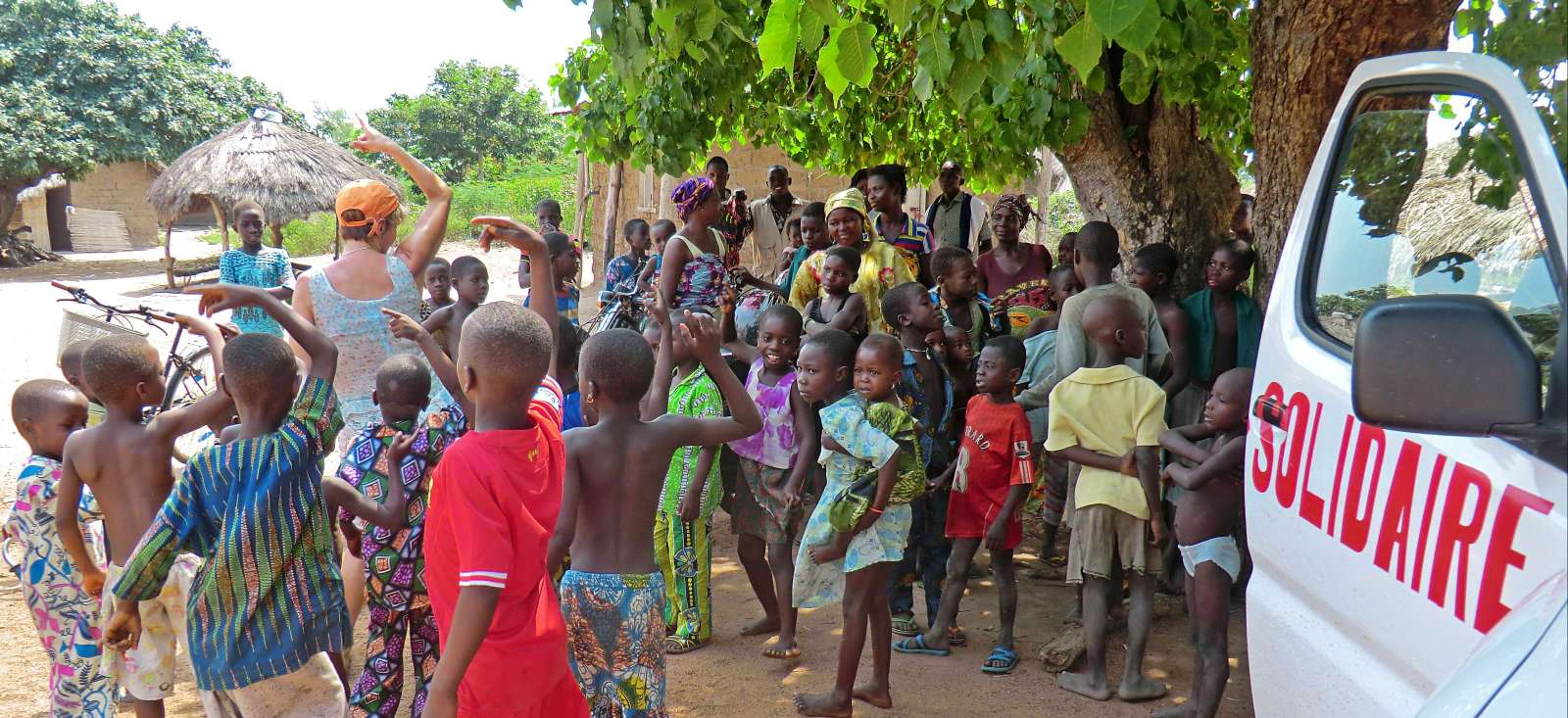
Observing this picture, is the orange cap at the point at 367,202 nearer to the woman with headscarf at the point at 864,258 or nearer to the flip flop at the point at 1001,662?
the woman with headscarf at the point at 864,258

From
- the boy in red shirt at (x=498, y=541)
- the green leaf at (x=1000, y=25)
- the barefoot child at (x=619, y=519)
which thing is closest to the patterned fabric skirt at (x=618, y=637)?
the barefoot child at (x=619, y=519)

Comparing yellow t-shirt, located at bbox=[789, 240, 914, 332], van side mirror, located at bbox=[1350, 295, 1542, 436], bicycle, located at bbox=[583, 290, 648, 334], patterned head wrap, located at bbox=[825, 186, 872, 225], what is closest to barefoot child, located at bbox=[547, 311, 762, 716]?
van side mirror, located at bbox=[1350, 295, 1542, 436]

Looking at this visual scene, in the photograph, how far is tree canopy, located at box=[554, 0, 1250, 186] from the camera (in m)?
3.12

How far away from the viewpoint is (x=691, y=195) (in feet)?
19.2

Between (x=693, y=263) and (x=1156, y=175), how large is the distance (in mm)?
2503

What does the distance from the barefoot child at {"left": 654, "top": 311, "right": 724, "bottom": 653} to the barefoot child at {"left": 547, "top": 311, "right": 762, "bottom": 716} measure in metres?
1.18

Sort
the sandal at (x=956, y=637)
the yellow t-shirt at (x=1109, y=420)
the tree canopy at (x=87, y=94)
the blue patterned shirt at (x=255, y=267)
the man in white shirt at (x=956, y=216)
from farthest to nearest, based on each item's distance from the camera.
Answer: the tree canopy at (x=87, y=94), the man in white shirt at (x=956, y=216), the blue patterned shirt at (x=255, y=267), the sandal at (x=956, y=637), the yellow t-shirt at (x=1109, y=420)

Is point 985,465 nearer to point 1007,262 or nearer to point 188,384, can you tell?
point 1007,262

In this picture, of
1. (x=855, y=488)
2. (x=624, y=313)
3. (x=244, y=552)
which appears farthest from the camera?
(x=624, y=313)

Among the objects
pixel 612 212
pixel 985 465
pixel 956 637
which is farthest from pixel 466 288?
pixel 612 212

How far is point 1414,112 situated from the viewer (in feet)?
7.10

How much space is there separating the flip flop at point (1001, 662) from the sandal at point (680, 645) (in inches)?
47.6

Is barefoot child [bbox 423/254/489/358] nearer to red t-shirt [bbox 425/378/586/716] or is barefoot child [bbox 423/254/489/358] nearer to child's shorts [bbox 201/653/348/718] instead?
child's shorts [bbox 201/653/348/718]

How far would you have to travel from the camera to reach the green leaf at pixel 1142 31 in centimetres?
273
